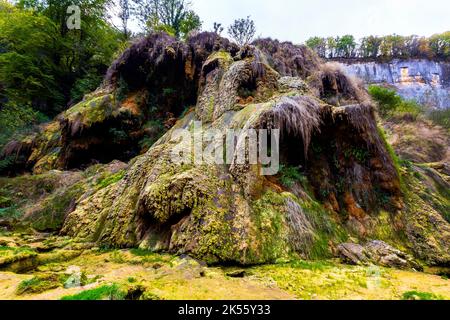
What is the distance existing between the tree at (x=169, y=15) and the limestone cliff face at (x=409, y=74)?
32753mm

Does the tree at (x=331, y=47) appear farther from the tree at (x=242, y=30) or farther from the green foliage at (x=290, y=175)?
the green foliage at (x=290, y=175)

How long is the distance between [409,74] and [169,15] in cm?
4335

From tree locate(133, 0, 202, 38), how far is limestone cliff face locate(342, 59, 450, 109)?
32.8m

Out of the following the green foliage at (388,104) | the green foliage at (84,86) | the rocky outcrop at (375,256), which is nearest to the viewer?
the rocky outcrop at (375,256)

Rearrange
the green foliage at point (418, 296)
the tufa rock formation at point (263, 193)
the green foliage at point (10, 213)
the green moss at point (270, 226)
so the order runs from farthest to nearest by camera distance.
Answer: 1. the green foliage at point (10, 213)
2. the tufa rock formation at point (263, 193)
3. the green moss at point (270, 226)
4. the green foliage at point (418, 296)

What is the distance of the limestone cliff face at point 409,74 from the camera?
43531 mm

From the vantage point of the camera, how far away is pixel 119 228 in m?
5.61

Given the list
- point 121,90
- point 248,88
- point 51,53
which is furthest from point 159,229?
point 51,53

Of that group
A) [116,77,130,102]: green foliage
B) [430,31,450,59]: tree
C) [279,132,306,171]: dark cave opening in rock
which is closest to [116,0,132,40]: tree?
[116,77,130,102]: green foliage

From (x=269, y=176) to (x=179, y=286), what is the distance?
3.16 meters

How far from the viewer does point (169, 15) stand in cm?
1908

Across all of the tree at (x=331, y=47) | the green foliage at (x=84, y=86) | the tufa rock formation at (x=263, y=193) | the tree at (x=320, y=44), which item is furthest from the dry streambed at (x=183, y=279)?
the tree at (x=331, y=47)

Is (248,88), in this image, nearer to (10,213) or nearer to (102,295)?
(102,295)
